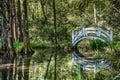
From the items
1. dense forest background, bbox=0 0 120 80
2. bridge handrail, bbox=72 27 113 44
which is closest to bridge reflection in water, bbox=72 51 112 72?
bridge handrail, bbox=72 27 113 44

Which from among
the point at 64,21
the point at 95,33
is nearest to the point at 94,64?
the point at 95,33

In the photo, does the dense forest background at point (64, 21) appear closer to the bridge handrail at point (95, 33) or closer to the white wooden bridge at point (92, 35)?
the white wooden bridge at point (92, 35)

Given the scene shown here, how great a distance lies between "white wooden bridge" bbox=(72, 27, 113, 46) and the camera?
923 inches

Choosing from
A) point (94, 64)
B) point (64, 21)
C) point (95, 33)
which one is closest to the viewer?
point (94, 64)

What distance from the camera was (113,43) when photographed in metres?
22.8

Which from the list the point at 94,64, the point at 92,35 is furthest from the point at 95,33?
the point at 94,64

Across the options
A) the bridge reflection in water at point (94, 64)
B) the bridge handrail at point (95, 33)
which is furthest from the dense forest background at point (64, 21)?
the bridge reflection in water at point (94, 64)

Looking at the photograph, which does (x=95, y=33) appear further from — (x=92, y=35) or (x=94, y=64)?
(x=94, y=64)

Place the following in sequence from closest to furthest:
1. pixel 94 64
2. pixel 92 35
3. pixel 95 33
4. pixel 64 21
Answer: pixel 94 64, pixel 95 33, pixel 92 35, pixel 64 21

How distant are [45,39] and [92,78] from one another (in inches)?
795

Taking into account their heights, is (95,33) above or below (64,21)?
above

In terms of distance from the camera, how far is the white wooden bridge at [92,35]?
23438 millimetres

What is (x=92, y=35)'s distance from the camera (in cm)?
2502

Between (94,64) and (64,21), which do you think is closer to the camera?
(94,64)
